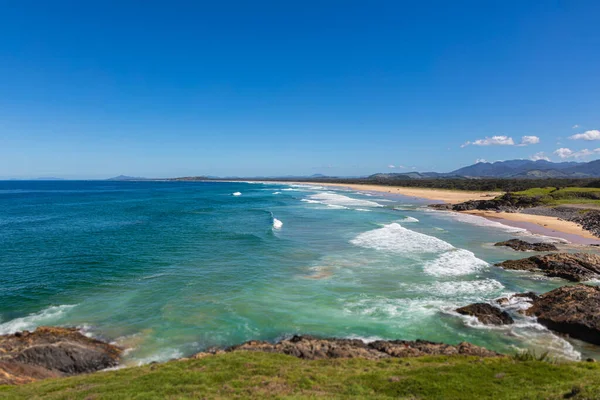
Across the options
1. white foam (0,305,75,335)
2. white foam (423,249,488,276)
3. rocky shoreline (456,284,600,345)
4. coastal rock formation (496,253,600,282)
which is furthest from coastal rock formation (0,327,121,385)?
coastal rock formation (496,253,600,282)

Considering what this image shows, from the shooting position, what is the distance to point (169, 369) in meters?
12.1

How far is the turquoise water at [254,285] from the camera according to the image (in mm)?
17516

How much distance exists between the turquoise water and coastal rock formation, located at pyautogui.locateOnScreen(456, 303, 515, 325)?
56cm

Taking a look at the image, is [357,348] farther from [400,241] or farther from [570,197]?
[570,197]

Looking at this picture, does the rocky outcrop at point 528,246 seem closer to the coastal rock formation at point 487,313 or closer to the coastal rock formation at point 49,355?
the coastal rock formation at point 487,313

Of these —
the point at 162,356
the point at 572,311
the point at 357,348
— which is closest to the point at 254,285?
the point at 162,356

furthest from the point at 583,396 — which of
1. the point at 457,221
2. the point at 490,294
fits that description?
the point at 457,221

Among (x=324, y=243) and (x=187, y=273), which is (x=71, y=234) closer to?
(x=187, y=273)

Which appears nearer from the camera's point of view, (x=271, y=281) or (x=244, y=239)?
(x=271, y=281)

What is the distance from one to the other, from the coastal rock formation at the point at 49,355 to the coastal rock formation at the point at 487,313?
18.7 metres

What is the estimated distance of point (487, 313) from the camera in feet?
61.0

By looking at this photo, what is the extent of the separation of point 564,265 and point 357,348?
21725 millimetres

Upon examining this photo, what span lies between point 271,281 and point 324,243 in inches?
525

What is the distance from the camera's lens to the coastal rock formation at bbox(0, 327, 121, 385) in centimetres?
1296
